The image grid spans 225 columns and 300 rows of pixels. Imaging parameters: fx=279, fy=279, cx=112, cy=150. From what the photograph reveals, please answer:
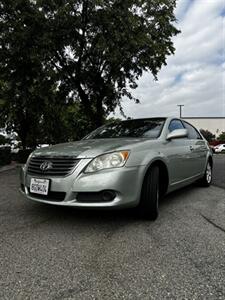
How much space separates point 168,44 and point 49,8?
459 cm

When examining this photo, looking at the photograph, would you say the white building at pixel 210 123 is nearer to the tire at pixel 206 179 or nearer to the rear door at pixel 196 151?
the tire at pixel 206 179

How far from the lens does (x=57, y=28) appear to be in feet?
28.9

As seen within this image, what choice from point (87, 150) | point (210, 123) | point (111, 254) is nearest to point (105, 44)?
point (87, 150)

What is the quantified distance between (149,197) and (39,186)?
4.21 feet

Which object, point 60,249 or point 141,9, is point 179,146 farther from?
point 141,9

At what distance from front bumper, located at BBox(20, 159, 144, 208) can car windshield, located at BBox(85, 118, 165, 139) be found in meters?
1.11

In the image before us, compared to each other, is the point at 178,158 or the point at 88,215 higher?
the point at 178,158

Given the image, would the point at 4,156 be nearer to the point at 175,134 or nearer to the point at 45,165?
the point at 45,165

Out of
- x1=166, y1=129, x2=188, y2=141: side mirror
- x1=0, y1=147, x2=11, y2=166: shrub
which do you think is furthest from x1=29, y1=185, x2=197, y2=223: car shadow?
x1=0, y1=147, x2=11, y2=166: shrub

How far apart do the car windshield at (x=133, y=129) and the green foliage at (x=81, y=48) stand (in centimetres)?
452

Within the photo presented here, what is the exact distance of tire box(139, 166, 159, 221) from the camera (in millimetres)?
3252

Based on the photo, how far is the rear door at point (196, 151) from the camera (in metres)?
4.81

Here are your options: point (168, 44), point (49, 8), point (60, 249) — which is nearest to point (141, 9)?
point (168, 44)

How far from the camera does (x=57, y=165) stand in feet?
10.4
